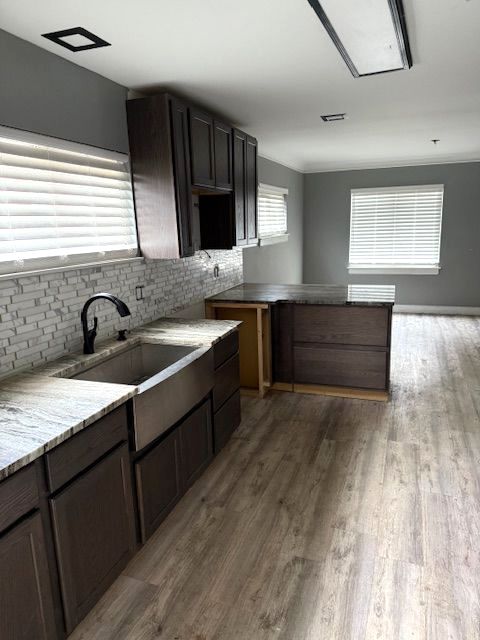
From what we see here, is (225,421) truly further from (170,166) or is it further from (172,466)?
(170,166)

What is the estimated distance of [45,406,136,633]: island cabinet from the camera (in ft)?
4.86

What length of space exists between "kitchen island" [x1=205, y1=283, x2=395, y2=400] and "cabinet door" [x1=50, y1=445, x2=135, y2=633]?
2.07 meters

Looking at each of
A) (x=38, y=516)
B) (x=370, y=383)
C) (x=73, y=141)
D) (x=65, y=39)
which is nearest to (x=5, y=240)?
(x=73, y=141)

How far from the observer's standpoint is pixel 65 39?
1.96 meters

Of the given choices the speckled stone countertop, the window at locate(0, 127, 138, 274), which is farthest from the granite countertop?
the speckled stone countertop

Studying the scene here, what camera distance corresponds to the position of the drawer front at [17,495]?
4.11 feet

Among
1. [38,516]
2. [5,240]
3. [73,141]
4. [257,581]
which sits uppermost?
[73,141]

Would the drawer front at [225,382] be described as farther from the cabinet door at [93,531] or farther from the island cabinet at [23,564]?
the island cabinet at [23,564]

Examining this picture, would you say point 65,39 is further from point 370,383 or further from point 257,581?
point 370,383

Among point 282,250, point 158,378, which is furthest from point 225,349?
point 282,250

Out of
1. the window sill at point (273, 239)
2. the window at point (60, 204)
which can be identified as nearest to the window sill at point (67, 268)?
the window at point (60, 204)

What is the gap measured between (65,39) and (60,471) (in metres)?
1.85

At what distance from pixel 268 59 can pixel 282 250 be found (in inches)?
153

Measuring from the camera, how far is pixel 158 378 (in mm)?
2018
